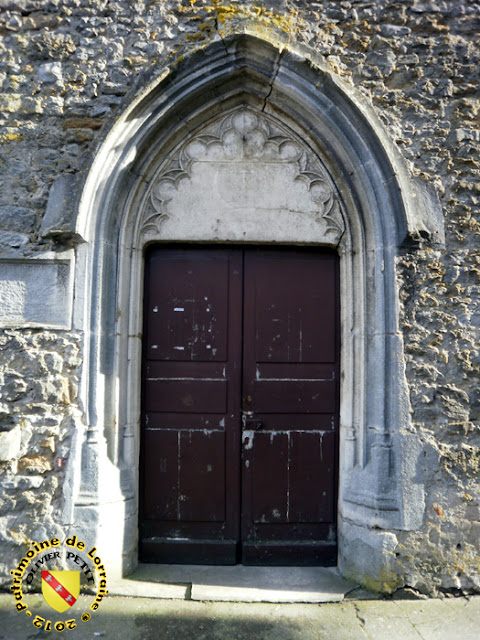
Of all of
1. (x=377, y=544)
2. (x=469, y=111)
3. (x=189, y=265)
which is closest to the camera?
(x=377, y=544)

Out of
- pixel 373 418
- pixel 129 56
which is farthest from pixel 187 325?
pixel 129 56

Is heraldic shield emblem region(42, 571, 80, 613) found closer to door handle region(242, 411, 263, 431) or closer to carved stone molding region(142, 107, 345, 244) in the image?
door handle region(242, 411, 263, 431)

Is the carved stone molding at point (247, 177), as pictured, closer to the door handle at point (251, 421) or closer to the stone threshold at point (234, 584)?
the door handle at point (251, 421)

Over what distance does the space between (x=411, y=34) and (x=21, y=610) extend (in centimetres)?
452

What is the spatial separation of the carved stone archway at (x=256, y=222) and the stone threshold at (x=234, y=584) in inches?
5.9

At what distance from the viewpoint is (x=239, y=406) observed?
3527 millimetres

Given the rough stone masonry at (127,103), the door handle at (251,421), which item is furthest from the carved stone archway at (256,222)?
the door handle at (251,421)

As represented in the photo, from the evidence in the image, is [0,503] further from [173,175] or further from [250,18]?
[250,18]

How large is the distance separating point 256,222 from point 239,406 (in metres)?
1.34

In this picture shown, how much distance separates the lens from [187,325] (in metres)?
3.58

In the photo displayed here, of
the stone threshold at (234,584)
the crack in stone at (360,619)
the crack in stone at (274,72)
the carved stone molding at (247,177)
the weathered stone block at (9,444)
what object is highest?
the crack in stone at (274,72)

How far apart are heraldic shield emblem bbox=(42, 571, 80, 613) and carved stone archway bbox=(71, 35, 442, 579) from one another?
0.79ft

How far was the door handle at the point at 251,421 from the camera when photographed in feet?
11.5

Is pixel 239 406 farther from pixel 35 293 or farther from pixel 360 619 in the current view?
pixel 35 293
